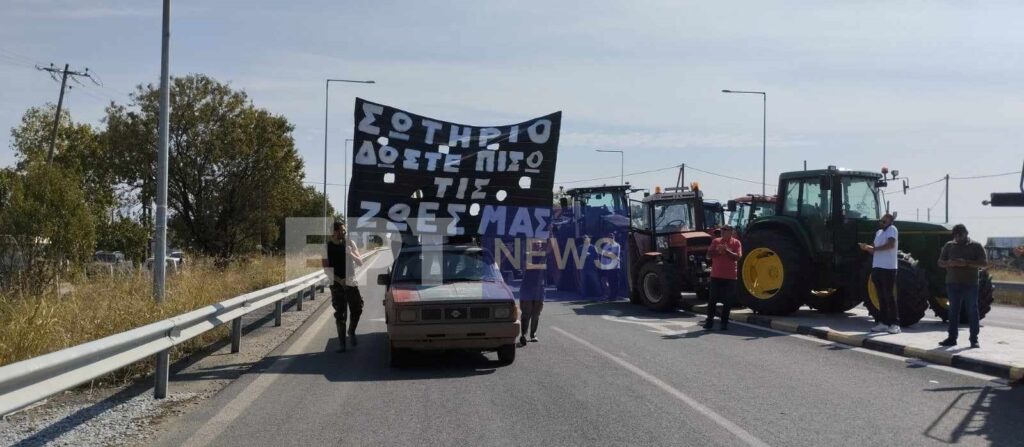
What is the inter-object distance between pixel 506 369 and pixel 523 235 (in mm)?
4635

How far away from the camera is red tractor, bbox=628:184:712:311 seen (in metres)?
17.8

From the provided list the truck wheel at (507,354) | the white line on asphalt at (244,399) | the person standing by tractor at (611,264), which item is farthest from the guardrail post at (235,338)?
the person standing by tractor at (611,264)

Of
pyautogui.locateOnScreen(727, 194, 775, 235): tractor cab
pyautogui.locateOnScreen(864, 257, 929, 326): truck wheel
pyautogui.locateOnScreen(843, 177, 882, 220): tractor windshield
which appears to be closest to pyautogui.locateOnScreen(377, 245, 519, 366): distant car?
pyautogui.locateOnScreen(864, 257, 929, 326): truck wheel

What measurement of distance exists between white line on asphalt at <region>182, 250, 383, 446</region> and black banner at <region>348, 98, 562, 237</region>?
6.77 feet

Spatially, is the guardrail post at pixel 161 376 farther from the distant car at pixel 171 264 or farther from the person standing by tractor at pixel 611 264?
the person standing by tractor at pixel 611 264

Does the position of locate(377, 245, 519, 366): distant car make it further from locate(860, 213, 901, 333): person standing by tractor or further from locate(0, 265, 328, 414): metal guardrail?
locate(860, 213, 901, 333): person standing by tractor

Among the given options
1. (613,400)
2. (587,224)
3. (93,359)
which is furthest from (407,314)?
(587,224)

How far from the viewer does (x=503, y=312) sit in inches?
403

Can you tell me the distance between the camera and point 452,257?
11.6 meters

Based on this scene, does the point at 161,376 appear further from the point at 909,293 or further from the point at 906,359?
the point at 909,293

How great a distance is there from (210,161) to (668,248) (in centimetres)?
1800

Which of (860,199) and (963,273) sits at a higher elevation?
(860,199)

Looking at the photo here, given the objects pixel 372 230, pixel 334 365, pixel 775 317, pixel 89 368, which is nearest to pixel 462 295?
pixel 334 365

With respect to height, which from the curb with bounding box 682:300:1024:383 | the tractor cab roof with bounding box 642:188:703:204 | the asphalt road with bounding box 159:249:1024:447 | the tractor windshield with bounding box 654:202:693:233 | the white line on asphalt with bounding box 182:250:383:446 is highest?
the tractor cab roof with bounding box 642:188:703:204
